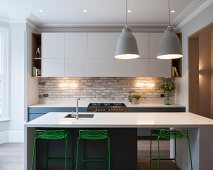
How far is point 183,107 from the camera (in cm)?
535

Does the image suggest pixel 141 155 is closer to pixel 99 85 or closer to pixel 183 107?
pixel 183 107

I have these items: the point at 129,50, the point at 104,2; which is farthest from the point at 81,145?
the point at 104,2

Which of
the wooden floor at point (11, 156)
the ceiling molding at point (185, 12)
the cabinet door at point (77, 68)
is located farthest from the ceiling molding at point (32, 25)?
the ceiling molding at point (185, 12)

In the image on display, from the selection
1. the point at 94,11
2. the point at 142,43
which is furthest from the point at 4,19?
the point at 142,43

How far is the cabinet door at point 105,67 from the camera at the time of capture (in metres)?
5.61

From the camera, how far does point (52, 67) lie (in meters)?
5.58

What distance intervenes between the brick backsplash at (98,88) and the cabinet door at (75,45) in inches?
28.2

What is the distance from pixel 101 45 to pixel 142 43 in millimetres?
1013

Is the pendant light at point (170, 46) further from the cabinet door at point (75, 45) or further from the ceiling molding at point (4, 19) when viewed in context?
the ceiling molding at point (4, 19)

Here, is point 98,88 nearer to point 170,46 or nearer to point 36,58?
point 36,58

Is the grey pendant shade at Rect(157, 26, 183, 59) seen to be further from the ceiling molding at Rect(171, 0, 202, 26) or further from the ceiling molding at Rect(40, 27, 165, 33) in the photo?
the ceiling molding at Rect(40, 27, 165, 33)

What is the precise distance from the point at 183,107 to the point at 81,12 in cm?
317

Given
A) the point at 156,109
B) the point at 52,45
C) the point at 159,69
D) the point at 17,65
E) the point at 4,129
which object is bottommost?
the point at 4,129

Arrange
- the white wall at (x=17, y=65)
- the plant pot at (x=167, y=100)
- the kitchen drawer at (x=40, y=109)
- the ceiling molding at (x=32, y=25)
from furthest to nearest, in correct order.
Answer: the plant pot at (x=167, y=100), the white wall at (x=17, y=65), the ceiling molding at (x=32, y=25), the kitchen drawer at (x=40, y=109)
